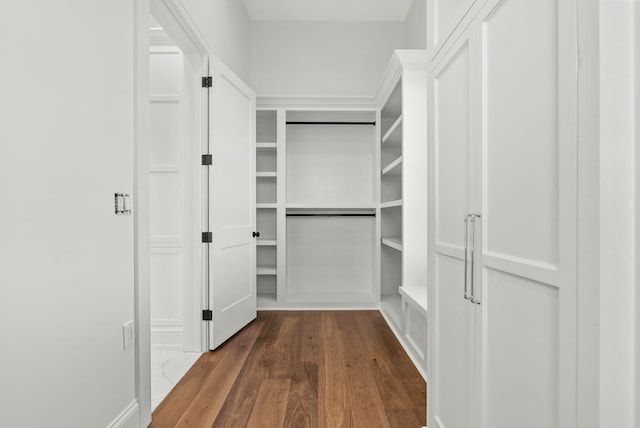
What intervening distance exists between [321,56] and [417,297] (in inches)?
119

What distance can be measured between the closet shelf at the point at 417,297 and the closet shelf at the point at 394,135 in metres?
1.40

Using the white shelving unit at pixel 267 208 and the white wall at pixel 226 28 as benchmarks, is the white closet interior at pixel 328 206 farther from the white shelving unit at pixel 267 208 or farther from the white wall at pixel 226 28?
the white wall at pixel 226 28

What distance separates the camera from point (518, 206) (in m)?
0.99

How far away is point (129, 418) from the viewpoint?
1.66 meters

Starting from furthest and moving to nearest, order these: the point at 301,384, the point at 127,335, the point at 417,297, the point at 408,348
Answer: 1. the point at 408,348
2. the point at 417,297
3. the point at 301,384
4. the point at 127,335

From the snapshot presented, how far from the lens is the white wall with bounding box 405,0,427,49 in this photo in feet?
11.7

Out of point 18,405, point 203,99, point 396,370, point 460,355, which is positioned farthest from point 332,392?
point 203,99

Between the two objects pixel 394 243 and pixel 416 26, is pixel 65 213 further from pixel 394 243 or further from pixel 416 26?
pixel 416 26

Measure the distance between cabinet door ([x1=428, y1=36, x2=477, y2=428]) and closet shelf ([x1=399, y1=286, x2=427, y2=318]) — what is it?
63 centimetres

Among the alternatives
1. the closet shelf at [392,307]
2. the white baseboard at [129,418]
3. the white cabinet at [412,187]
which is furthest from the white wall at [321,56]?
the white baseboard at [129,418]

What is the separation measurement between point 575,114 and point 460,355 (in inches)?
37.4

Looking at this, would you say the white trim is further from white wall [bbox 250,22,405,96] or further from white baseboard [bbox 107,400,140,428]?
white wall [bbox 250,22,405,96]

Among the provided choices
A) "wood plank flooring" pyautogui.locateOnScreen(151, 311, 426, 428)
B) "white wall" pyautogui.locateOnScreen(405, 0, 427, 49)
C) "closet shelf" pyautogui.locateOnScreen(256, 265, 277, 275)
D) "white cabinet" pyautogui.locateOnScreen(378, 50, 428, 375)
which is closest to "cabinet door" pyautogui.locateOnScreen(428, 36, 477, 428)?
"wood plank flooring" pyautogui.locateOnScreen(151, 311, 426, 428)

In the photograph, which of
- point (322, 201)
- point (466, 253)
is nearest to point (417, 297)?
point (466, 253)
